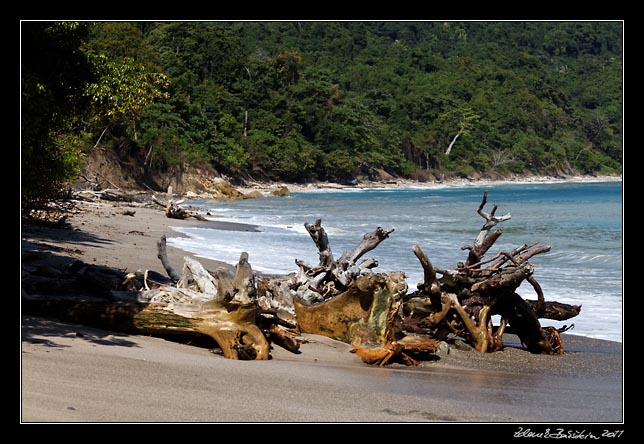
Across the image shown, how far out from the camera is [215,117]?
227 ft

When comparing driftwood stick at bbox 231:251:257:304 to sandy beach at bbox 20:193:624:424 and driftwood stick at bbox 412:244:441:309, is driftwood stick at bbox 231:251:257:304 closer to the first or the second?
sandy beach at bbox 20:193:624:424

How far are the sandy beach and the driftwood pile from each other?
17 cm

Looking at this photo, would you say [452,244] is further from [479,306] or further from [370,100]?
[370,100]

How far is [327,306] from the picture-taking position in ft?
26.7

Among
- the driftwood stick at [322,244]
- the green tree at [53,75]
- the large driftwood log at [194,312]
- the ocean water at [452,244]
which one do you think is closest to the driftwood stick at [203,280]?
the large driftwood log at [194,312]

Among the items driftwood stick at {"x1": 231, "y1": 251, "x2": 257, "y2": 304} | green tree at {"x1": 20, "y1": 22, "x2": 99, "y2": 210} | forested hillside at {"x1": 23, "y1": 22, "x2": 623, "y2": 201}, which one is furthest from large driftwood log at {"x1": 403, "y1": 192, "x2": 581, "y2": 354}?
forested hillside at {"x1": 23, "y1": 22, "x2": 623, "y2": 201}

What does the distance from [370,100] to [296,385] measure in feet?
322

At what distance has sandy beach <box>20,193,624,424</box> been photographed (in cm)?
516

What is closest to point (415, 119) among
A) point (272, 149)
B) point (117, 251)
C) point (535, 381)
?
point (272, 149)

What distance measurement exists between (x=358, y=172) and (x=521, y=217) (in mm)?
42846

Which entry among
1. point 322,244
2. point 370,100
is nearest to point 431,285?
point 322,244

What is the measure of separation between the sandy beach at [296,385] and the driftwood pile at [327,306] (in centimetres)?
17

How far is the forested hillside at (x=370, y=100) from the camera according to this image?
6162cm

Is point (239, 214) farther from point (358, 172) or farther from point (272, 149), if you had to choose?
point (358, 172)
